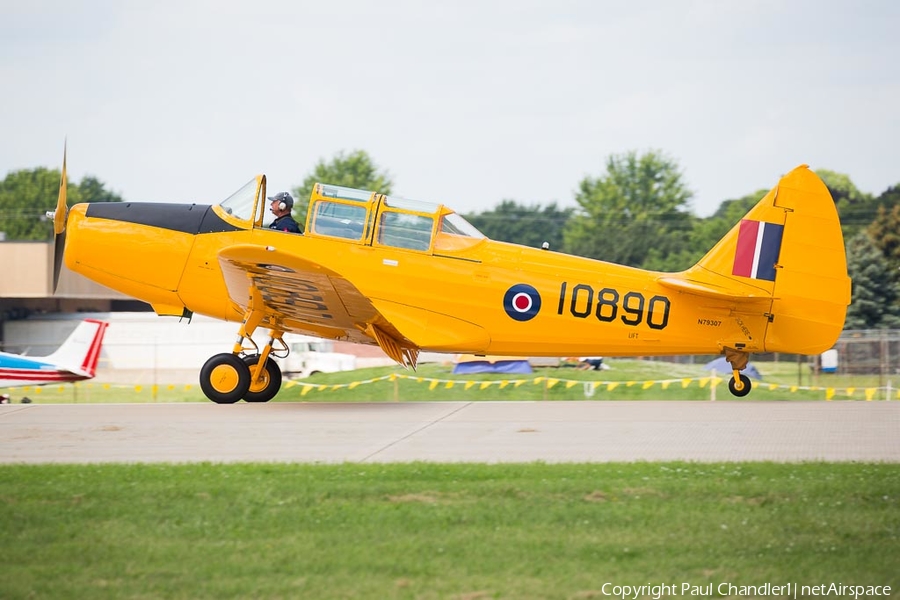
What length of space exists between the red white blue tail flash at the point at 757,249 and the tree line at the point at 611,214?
40184mm

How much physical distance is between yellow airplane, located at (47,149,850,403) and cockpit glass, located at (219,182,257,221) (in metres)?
0.02

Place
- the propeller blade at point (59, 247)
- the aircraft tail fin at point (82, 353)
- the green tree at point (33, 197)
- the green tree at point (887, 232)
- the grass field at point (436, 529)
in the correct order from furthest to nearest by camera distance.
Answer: the green tree at point (33, 197)
the green tree at point (887, 232)
the aircraft tail fin at point (82, 353)
the propeller blade at point (59, 247)
the grass field at point (436, 529)

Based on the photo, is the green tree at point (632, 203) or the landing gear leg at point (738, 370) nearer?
the landing gear leg at point (738, 370)

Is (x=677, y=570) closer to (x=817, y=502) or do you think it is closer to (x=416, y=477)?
(x=817, y=502)

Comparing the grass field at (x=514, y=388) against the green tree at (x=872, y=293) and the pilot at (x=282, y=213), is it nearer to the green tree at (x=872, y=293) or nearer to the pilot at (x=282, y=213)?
the pilot at (x=282, y=213)

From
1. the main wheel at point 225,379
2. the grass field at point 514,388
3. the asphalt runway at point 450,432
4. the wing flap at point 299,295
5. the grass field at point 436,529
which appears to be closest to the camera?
the grass field at point 436,529

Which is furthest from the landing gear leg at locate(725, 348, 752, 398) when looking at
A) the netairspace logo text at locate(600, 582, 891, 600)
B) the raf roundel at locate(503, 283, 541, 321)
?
the netairspace logo text at locate(600, 582, 891, 600)

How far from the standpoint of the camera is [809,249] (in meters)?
10.9

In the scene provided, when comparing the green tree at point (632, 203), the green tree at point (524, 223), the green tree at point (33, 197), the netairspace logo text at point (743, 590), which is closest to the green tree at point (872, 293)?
the green tree at point (632, 203)

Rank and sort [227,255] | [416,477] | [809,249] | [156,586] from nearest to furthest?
[156,586] < [416,477] < [227,255] < [809,249]

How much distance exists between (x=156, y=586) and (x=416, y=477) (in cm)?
234

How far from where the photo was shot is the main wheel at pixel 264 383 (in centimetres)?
1123

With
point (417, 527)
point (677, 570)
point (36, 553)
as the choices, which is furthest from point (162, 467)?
point (677, 570)

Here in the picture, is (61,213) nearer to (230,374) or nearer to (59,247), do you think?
(59,247)
